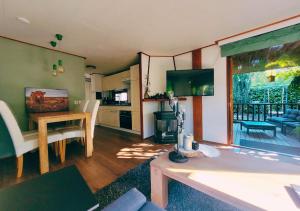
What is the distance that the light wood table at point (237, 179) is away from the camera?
0.77 m

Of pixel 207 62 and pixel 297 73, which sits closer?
pixel 207 62

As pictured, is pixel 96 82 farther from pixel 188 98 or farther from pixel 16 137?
pixel 16 137

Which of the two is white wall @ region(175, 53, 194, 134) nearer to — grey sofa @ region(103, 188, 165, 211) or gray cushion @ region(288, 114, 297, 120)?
grey sofa @ region(103, 188, 165, 211)

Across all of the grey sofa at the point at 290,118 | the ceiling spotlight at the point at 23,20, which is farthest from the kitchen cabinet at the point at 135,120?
the grey sofa at the point at 290,118

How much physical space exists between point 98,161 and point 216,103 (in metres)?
2.60

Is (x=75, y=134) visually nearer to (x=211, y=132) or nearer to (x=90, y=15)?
(x=90, y=15)

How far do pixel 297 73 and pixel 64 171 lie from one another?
509 cm

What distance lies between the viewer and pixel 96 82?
526cm

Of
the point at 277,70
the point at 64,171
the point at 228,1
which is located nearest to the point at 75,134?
the point at 64,171

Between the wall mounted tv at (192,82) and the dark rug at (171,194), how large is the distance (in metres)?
2.03

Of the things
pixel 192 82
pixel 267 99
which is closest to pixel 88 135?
pixel 192 82

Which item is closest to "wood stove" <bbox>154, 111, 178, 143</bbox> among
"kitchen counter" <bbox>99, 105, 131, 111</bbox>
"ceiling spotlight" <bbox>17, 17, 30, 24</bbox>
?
"kitchen counter" <bbox>99, 105, 131, 111</bbox>

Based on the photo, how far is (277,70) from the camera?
4.07 metres

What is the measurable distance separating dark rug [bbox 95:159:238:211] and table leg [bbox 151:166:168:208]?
0.09 metres
